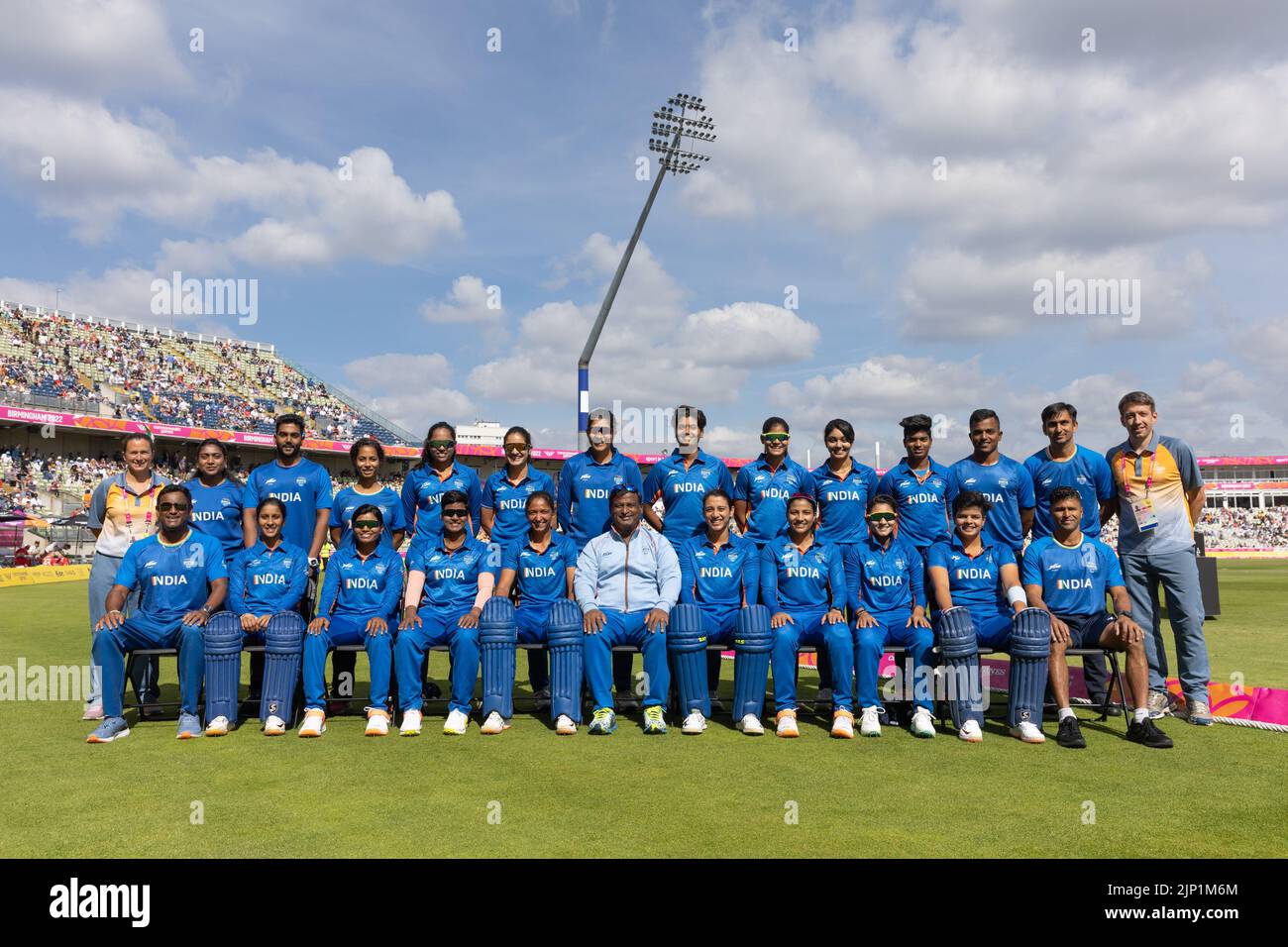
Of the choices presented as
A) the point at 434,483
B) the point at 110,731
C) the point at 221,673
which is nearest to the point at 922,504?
the point at 434,483

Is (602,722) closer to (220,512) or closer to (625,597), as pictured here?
(625,597)

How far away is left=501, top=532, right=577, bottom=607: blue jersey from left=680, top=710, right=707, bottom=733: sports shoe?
1.31 metres

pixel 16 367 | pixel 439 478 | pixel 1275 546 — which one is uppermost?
pixel 16 367

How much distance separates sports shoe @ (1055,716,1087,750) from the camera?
5.02 metres

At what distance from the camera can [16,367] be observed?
38.6m

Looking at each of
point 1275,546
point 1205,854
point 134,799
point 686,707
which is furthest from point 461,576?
point 1275,546

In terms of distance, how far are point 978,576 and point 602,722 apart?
2738 mm

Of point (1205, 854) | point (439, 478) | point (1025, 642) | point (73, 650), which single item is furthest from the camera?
point (73, 650)

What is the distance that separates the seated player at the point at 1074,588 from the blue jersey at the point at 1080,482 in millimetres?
230

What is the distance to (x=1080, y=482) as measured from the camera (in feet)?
20.1

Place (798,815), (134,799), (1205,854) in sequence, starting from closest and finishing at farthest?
(1205,854) → (798,815) → (134,799)

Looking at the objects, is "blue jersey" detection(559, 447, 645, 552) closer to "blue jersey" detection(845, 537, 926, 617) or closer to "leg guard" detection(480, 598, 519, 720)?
"leg guard" detection(480, 598, 519, 720)

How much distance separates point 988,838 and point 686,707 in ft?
7.92
